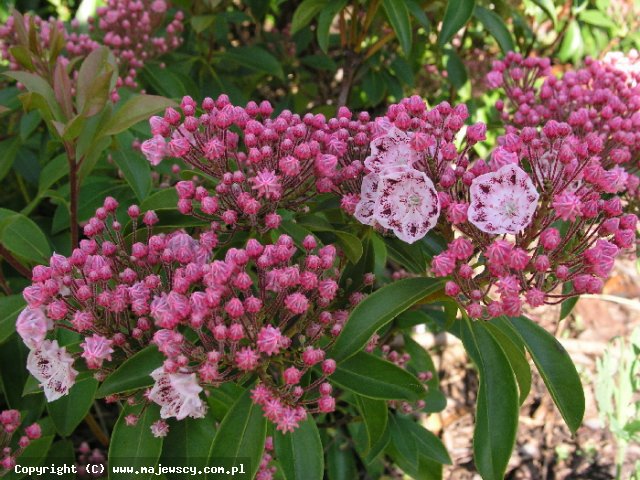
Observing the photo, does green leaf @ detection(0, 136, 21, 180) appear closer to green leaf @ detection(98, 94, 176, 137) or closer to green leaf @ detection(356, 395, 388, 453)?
green leaf @ detection(98, 94, 176, 137)

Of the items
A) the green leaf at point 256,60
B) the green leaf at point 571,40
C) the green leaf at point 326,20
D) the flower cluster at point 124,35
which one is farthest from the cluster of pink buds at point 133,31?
the green leaf at point 571,40

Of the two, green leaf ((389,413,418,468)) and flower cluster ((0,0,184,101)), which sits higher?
flower cluster ((0,0,184,101))

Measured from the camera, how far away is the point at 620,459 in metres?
2.54

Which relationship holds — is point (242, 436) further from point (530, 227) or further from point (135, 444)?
point (530, 227)

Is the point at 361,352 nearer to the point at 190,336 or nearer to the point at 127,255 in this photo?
the point at 190,336

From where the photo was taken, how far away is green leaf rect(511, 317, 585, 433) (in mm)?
1344

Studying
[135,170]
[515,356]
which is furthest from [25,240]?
[515,356]

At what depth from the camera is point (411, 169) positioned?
1.30 m

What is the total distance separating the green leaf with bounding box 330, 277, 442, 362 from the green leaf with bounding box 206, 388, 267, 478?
0.72 feet

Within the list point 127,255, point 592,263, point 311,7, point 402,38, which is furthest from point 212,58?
point 592,263

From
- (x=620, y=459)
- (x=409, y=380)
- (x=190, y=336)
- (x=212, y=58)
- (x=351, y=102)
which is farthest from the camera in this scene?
(x=351, y=102)

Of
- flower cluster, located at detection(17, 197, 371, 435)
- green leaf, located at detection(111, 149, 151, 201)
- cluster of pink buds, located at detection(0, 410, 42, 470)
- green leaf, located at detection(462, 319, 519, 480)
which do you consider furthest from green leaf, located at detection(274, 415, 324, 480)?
green leaf, located at detection(111, 149, 151, 201)

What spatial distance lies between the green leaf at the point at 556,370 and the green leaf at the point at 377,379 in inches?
10.6

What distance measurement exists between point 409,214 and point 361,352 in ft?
1.03
